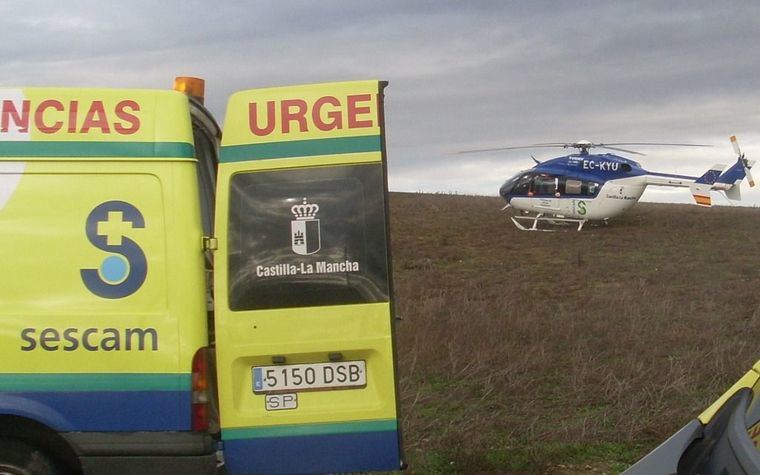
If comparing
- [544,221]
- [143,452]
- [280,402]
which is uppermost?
[544,221]

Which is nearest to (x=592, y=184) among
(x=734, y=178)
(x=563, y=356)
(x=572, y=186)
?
(x=572, y=186)

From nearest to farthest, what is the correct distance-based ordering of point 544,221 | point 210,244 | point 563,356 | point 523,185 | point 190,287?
point 190,287 < point 210,244 < point 563,356 < point 523,185 < point 544,221

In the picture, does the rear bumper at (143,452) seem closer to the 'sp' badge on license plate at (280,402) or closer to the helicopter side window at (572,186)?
the 'sp' badge on license plate at (280,402)

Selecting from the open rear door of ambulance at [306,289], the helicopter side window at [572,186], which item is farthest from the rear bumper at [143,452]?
the helicopter side window at [572,186]

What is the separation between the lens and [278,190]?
195 inches

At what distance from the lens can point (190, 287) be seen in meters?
4.77

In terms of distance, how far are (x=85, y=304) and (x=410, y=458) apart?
10.4 ft

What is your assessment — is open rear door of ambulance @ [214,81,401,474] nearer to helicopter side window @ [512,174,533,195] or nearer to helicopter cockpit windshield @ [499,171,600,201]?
helicopter cockpit windshield @ [499,171,600,201]

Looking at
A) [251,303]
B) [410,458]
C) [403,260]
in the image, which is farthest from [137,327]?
[403,260]

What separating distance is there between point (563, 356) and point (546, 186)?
69.3ft

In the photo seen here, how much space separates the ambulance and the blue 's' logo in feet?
0.03

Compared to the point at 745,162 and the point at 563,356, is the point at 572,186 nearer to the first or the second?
the point at 745,162

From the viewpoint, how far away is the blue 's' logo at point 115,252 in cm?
479

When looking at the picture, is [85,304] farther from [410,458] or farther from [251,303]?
[410,458]
